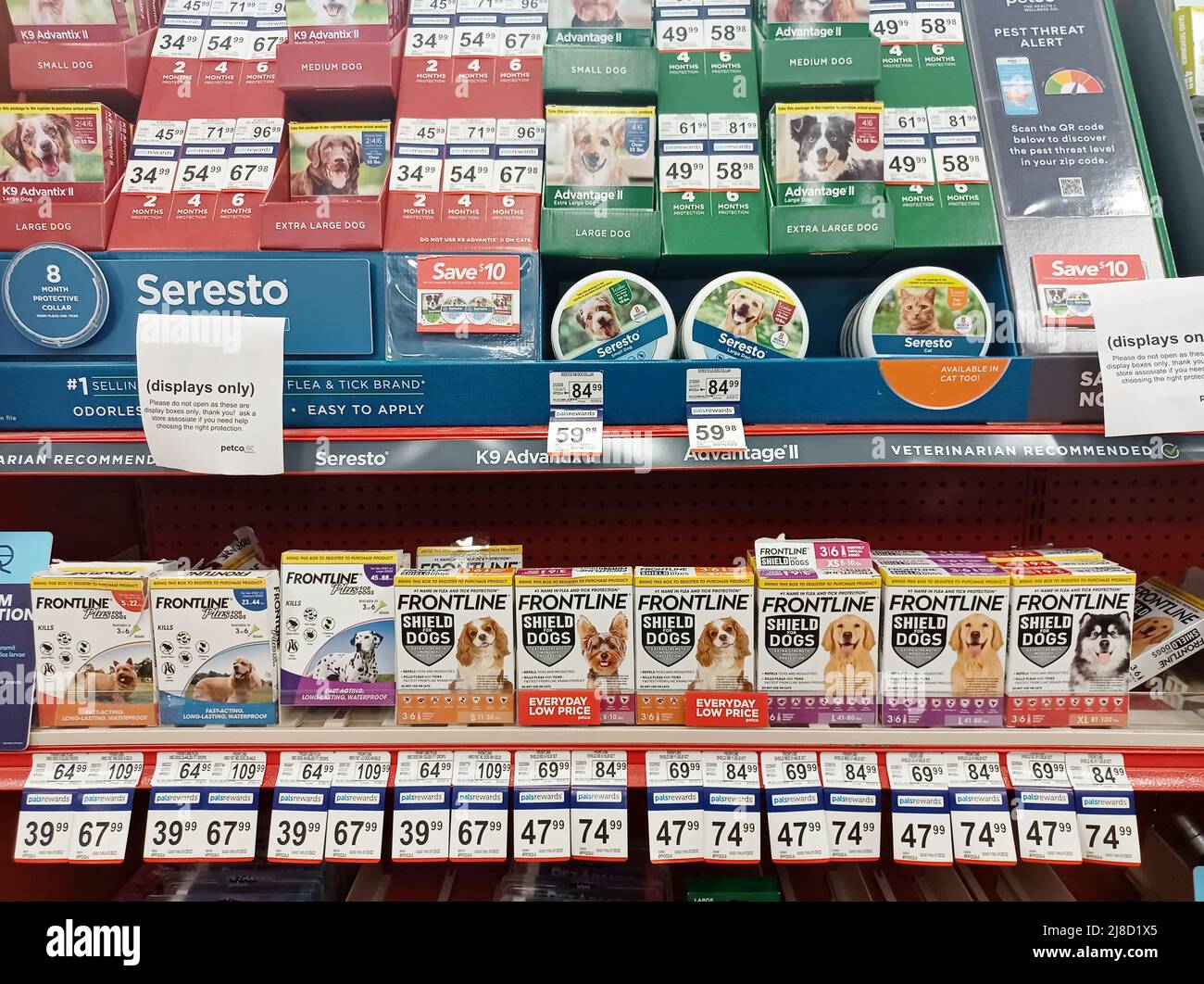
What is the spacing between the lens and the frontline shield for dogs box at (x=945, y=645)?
128cm

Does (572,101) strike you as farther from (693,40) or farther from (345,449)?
(345,449)

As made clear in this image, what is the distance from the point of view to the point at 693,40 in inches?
61.8

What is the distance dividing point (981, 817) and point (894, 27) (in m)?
1.63

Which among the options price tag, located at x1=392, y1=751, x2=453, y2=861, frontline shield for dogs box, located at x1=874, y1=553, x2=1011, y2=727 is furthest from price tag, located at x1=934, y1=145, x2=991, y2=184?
price tag, located at x1=392, y1=751, x2=453, y2=861

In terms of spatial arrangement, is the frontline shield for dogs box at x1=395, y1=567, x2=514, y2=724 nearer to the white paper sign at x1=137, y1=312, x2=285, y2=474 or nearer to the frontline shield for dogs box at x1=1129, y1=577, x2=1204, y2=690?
the white paper sign at x1=137, y1=312, x2=285, y2=474

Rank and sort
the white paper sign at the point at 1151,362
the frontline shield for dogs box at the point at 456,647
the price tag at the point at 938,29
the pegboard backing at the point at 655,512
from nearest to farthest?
the white paper sign at the point at 1151,362 < the frontline shield for dogs box at the point at 456,647 < the price tag at the point at 938,29 < the pegboard backing at the point at 655,512

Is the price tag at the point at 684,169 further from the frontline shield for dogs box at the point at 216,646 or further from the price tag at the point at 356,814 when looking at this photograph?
the price tag at the point at 356,814

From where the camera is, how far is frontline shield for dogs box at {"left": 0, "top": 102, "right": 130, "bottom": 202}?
138cm

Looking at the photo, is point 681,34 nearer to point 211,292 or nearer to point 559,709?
point 211,292

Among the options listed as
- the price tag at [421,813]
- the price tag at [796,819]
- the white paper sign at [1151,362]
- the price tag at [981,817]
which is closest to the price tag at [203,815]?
the price tag at [421,813]

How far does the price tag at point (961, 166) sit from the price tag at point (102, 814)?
6.38ft
